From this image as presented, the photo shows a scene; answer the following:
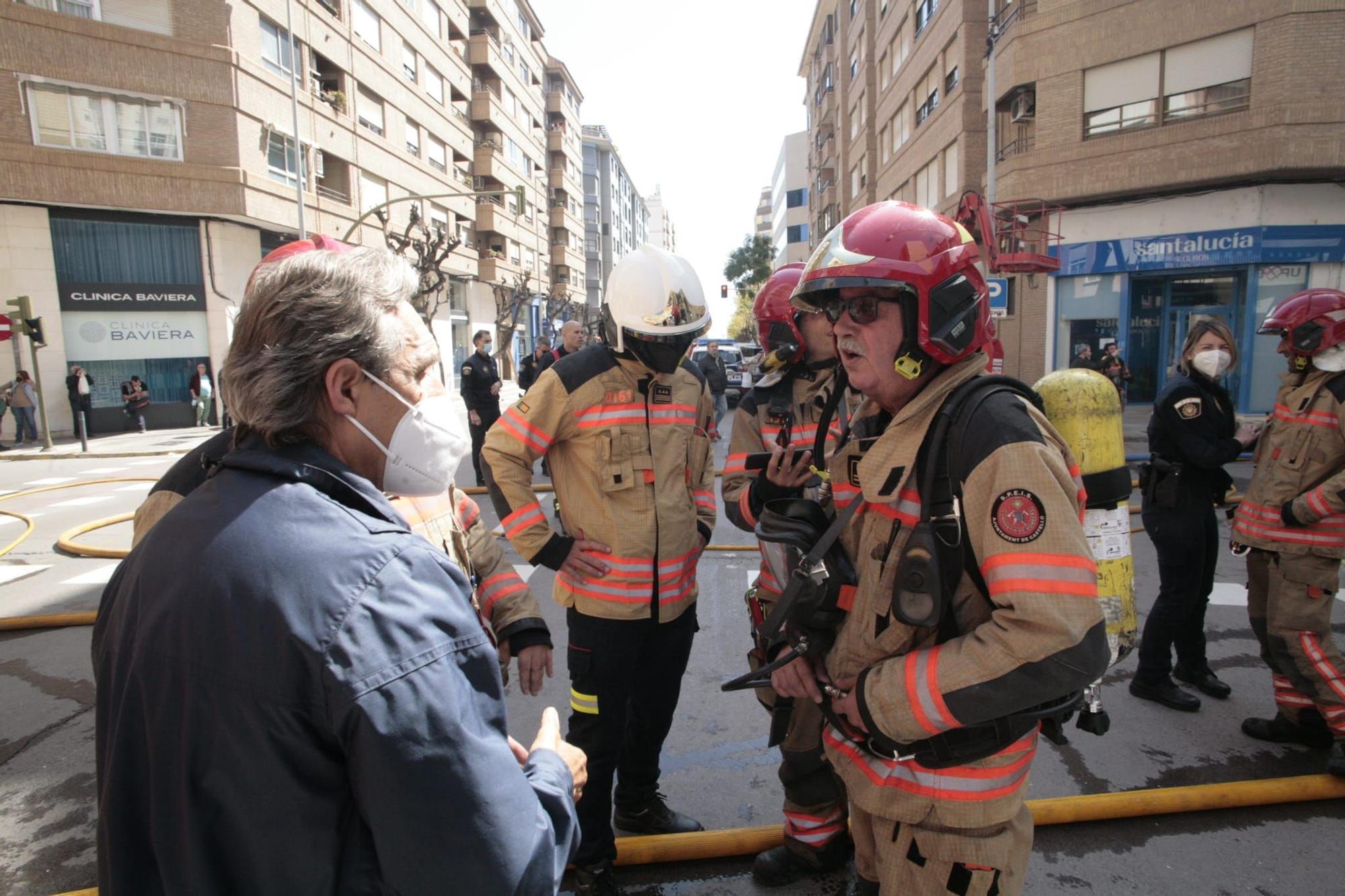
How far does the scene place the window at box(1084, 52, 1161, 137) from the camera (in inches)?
654

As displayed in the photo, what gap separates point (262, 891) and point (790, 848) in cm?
221

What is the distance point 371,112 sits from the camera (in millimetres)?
28688

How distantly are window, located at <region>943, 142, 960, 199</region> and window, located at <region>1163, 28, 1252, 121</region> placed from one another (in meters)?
6.40

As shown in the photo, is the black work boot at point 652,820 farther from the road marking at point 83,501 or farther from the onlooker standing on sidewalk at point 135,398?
the onlooker standing on sidewalk at point 135,398

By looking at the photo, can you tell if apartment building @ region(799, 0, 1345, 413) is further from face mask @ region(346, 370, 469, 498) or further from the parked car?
face mask @ region(346, 370, 469, 498)

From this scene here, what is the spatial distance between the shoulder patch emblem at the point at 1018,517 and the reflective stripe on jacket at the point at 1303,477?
2.75m

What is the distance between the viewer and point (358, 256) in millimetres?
1299

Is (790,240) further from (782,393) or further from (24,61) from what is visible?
(782,393)

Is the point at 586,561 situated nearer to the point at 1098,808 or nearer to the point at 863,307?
the point at 863,307

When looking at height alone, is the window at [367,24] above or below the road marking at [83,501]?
above

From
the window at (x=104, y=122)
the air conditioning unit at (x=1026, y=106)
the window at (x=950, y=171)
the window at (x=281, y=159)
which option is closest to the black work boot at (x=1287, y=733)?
the air conditioning unit at (x=1026, y=106)

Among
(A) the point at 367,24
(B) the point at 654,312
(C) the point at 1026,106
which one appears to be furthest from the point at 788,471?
(A) the point at 367,24

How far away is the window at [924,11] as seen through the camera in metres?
24.3

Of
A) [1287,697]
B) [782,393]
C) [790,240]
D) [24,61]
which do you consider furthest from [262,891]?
[790,240]
